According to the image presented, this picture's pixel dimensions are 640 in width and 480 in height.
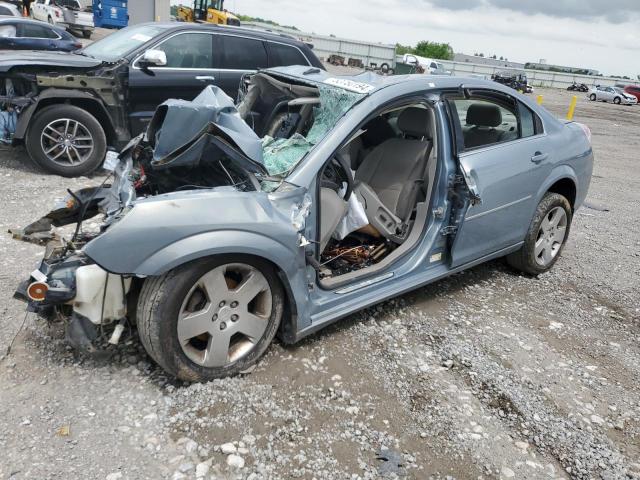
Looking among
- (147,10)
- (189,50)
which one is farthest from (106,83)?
(147,10)

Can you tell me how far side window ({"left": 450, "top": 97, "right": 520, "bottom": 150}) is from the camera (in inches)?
146

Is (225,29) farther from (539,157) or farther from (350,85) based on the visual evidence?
(539,157)

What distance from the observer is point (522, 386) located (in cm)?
299

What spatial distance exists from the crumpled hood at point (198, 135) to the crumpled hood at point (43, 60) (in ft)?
11.4

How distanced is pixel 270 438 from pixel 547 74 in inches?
2157

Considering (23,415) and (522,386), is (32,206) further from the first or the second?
(522,386)

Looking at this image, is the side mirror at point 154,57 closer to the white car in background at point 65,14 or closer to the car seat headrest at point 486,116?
the car seat headrest at point 486,116

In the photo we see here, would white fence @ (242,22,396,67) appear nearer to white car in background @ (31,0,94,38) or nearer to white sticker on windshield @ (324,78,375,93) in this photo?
white car in background @ (31,0,94,38)

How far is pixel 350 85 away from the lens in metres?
3.18

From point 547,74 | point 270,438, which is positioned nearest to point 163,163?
point 270,438

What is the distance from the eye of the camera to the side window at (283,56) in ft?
22.5

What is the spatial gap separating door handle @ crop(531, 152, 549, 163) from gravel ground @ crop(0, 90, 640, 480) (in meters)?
1.14

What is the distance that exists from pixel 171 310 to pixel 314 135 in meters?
1.28

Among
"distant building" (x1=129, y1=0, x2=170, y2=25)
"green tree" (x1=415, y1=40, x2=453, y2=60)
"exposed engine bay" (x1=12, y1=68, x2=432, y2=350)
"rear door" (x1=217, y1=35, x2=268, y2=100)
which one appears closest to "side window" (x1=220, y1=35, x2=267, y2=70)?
"rear door" (x1=217, y1=35, x2=268, y2=100)
